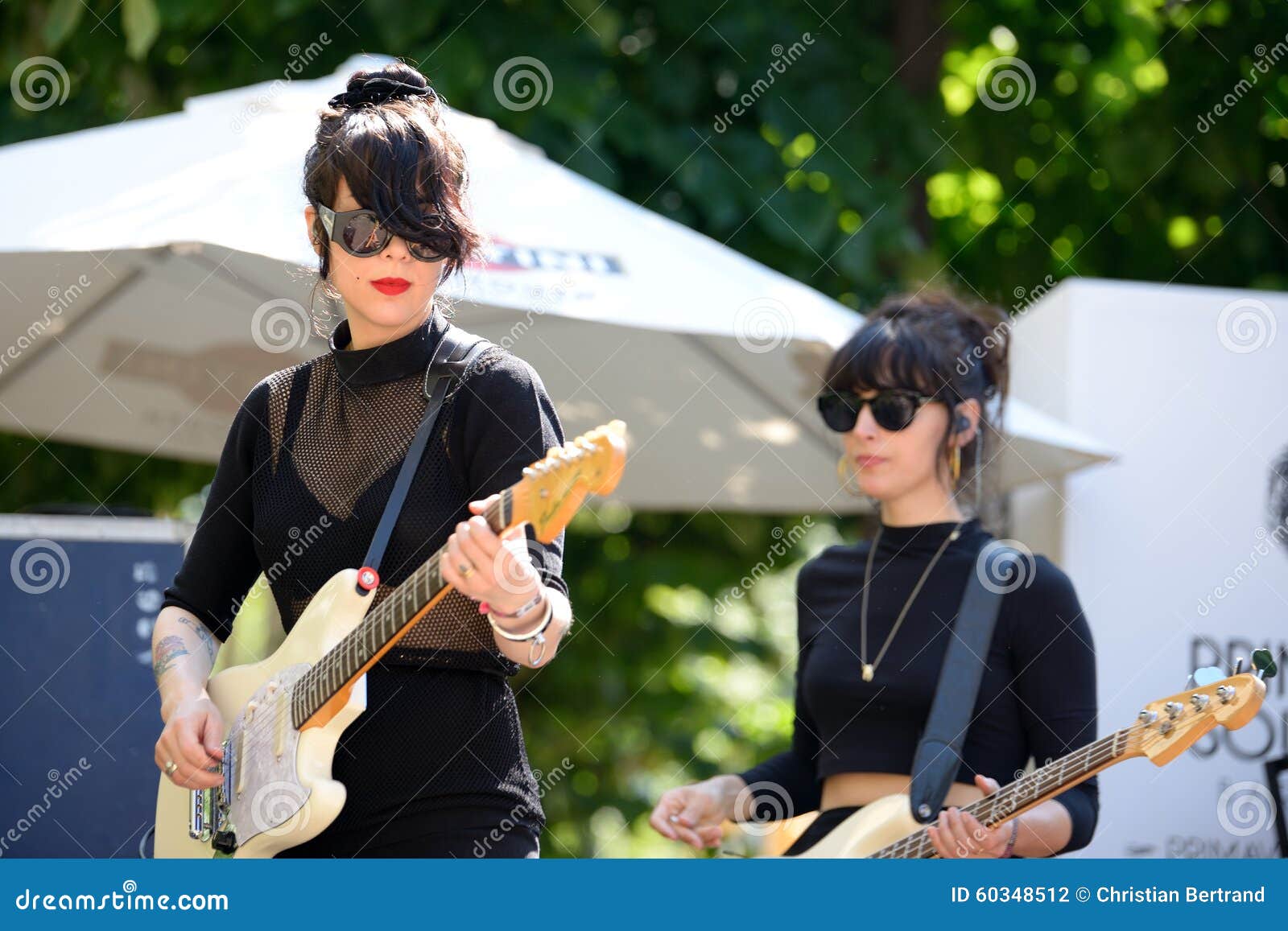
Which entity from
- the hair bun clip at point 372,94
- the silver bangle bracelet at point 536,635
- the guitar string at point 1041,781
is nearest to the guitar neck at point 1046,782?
the guitar string at point 1041,781

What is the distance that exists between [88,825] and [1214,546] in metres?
2.70

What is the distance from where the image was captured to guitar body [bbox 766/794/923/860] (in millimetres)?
2676

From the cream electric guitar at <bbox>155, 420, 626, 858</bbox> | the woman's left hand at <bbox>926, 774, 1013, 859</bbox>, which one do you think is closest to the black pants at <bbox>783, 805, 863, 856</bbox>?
the woman's left hand at <bbox>926, 774, 1013, 859</bbox>

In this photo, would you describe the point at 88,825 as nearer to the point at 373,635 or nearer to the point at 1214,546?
the point at 373,635

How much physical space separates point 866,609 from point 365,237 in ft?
4.33

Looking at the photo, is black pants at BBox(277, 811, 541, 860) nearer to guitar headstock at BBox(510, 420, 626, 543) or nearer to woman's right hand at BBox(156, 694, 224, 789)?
woman's right hand at BBox(156, 694, 224, 789)

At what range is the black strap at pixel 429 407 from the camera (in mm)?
1927

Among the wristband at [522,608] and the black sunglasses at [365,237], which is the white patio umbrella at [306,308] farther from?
the wristband at [522,608]

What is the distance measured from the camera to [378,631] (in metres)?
1.86

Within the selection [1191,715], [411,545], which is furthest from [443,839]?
[1191,715]

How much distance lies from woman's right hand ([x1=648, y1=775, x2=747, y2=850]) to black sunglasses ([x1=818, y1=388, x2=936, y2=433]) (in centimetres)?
72

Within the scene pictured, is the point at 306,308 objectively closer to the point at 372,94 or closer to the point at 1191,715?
the point at 372,94
